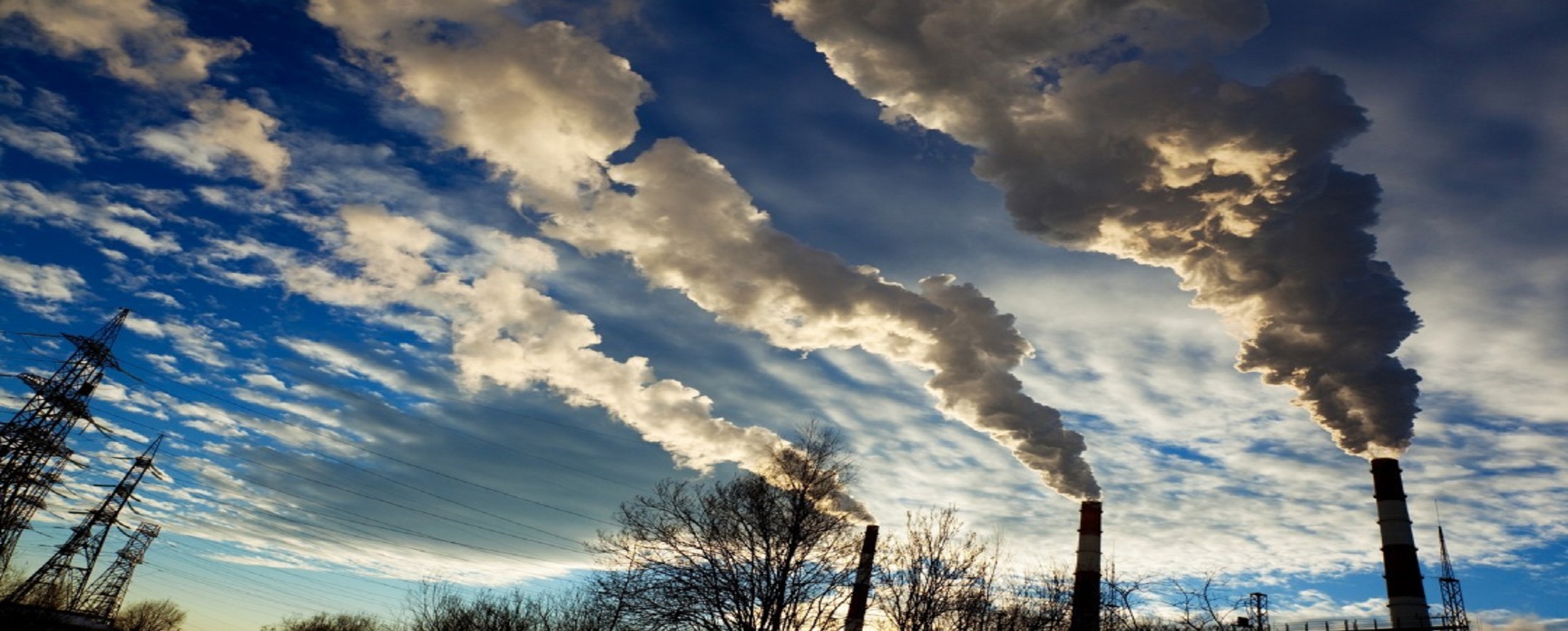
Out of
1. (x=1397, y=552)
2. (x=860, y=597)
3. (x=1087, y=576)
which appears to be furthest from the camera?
(x=860, y=597)

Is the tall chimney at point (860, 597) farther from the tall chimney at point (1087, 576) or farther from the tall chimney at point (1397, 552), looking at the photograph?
the tall chimney at point (1397, 552)

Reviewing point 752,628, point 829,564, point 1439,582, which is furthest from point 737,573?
point 1439,582

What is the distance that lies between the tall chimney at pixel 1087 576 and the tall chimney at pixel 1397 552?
944 cm

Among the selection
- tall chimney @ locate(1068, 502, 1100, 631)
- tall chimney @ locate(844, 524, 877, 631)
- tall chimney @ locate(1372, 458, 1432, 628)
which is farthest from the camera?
tall chimney @ locate(844, 524, 877, 631)

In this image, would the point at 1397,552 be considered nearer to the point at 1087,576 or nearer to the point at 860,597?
the point at 1087,576

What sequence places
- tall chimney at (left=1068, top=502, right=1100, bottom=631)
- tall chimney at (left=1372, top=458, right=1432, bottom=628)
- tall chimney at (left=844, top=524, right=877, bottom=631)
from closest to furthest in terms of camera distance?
1. tall chimney at (left=1372, top=458, right=1432, bottom=628)
2. tall chimney at (left=1068, top=502, right=1100, bottom=631)
3. tall chimney at (left=844, top=524, right=877, bottom=631)

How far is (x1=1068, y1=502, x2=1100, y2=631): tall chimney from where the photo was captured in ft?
96.4

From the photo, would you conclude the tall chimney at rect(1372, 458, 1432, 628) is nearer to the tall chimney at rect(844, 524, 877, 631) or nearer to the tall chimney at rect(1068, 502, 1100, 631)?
the tall chimney at rect(1068, 502, 1100, 631)

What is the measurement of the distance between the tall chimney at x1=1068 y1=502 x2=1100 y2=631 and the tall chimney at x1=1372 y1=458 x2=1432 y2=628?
9441 millimetres

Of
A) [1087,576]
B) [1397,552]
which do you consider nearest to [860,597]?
[1087,576]

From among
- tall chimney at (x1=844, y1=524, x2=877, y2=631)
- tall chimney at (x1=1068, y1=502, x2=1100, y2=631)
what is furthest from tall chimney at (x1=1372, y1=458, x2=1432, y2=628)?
tall chimney at (x1=844, y1=524, x2=877, y2=631)

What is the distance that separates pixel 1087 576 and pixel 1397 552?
407 inches

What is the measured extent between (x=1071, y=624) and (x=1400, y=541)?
37.9 feet

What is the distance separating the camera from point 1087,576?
3125 centimetres
